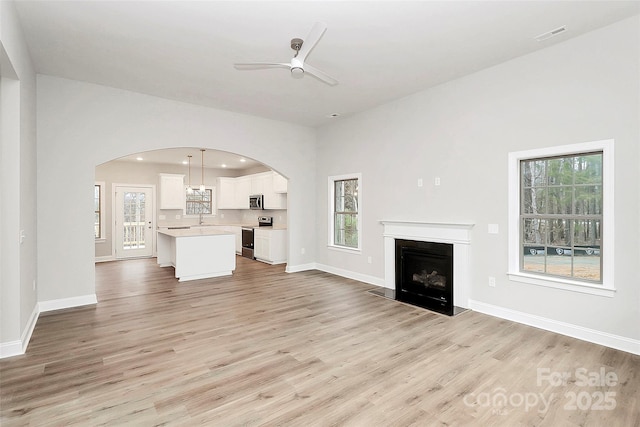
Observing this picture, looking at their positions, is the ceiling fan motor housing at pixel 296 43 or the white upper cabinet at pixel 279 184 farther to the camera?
the white upper cabinet at pixel 279 184

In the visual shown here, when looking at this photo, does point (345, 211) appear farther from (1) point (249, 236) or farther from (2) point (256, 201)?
(2) point (256, 201)

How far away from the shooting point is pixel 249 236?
905cm

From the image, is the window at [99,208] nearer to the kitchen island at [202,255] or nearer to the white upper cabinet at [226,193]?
the white upper cabinet at [226,193]

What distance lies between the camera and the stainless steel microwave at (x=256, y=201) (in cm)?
933

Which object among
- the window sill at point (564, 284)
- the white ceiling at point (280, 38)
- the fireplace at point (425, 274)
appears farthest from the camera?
the fireplace at point (425, 274)

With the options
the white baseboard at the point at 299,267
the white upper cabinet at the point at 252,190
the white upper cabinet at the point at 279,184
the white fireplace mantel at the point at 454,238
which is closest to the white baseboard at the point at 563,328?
the white fireplace mantel at the point at 454,238

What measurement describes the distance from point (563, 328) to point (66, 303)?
6.24 m

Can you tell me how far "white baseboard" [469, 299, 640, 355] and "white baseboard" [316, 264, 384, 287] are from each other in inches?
67.1

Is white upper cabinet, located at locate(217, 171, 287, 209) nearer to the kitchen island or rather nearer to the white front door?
the white front door

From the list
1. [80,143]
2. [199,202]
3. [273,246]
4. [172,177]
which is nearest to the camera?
[80,143]

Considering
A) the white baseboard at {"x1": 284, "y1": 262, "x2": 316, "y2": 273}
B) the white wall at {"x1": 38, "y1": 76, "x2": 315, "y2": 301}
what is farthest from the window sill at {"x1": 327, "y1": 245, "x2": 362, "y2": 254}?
the white wall at {"x1": 38, "y1": 76, "x2": 315, "y2": 301}

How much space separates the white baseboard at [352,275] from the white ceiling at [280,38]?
10.5ft

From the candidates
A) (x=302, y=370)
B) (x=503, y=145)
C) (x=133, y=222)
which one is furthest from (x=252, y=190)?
(x=302, y=370)

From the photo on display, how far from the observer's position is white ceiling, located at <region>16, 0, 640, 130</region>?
9.41ft
